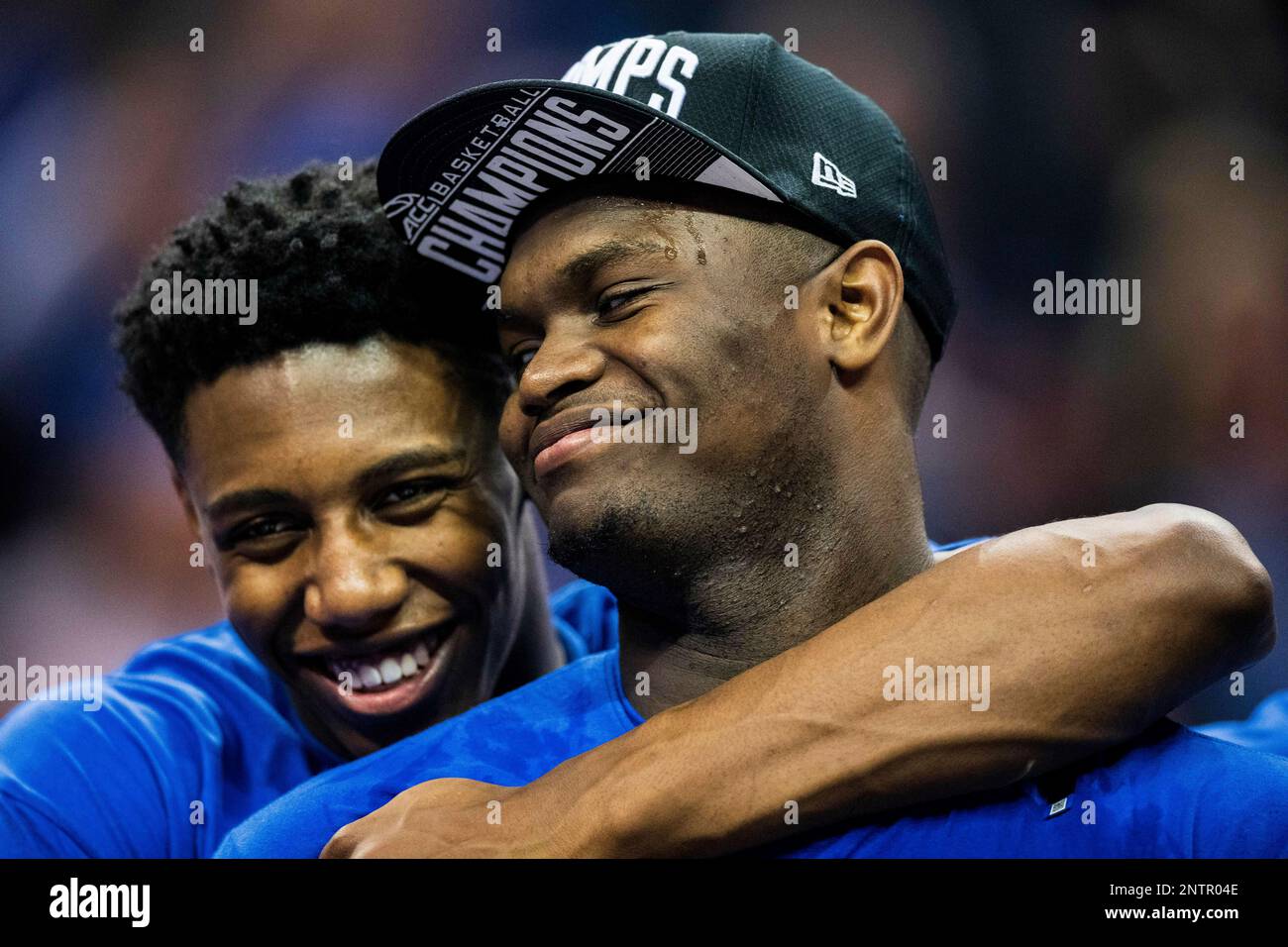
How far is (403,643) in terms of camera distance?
2.18 m

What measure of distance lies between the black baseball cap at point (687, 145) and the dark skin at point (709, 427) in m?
0.05

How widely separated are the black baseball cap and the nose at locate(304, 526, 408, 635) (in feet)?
1.51

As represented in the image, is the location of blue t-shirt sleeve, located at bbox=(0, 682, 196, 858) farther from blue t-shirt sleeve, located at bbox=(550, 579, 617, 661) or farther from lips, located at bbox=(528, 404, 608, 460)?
lips, located at bbox=(528, 404, 608, 460)

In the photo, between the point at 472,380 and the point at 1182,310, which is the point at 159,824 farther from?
the point at 1182,310

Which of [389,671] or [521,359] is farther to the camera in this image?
[389,671]

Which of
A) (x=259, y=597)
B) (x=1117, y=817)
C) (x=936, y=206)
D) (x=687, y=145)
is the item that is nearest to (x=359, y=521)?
(x=259, y=597)

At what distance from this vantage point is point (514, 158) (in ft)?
5.91

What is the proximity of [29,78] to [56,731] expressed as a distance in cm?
130

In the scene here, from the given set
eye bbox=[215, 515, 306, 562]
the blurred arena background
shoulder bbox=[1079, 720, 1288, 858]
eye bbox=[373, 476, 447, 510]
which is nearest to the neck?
shoulder bbox=[1079, 720, 1288, 858]

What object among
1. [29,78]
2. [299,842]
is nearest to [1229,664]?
[299,842]

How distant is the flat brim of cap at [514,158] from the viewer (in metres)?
Answer: 1.71

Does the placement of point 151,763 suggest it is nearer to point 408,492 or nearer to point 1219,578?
point 408,492

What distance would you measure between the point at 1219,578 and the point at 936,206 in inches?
61.5

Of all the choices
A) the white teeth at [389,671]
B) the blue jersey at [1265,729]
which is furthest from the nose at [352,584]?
the blue jersey at [1265,729]
